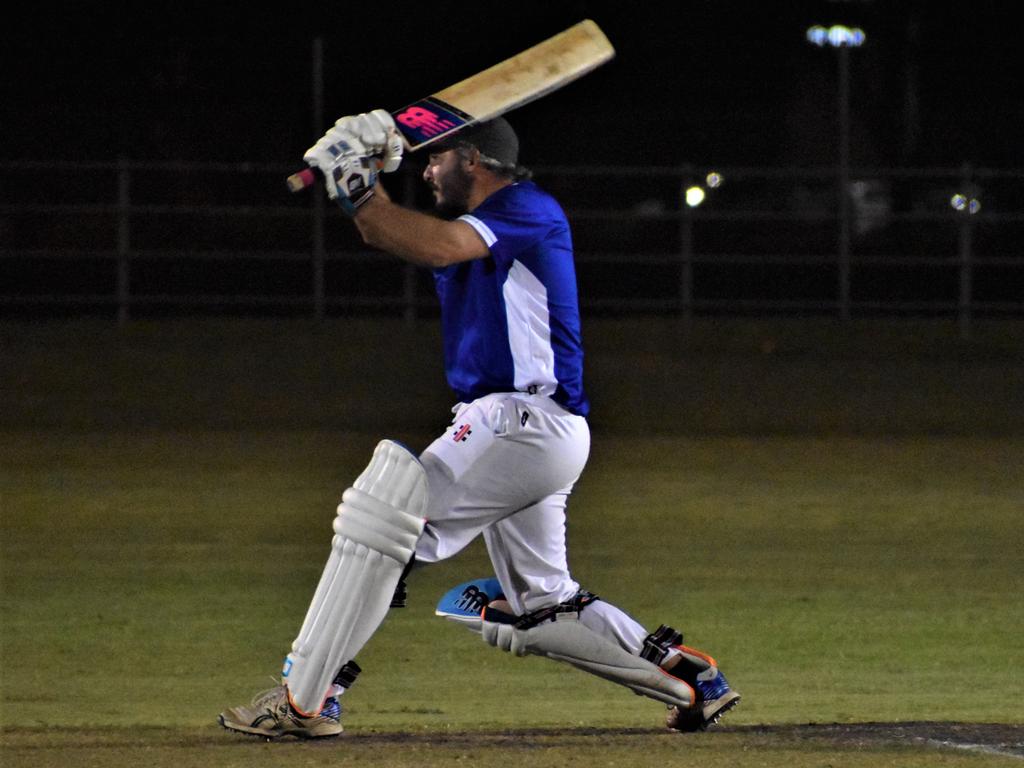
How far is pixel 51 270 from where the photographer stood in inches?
888

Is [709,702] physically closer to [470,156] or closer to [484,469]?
[484,469]

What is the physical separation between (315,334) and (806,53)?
904cm

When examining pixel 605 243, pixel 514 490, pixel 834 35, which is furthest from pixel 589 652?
pixel 834 35

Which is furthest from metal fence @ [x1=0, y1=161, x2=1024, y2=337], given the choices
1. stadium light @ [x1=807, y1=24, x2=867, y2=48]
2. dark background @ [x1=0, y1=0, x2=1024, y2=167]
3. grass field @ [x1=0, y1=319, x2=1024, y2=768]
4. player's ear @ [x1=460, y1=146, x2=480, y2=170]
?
player's ear @ [x1=460, y1=146, x2=480, y2=170]

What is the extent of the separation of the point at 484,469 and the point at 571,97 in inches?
644

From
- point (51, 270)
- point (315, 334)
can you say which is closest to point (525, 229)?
point (315, 334)

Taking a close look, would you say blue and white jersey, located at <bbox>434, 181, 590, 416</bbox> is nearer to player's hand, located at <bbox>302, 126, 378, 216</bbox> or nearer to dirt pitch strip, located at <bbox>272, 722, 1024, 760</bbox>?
player's hand, located at <bbox>302, 126, 378, 216</bbox>

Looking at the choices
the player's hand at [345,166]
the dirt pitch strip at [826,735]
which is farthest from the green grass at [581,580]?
the player's hand at [345,166]

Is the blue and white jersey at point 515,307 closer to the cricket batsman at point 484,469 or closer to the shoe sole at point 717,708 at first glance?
the cricket batsman at point 484,469

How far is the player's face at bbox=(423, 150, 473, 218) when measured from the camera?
230 inches

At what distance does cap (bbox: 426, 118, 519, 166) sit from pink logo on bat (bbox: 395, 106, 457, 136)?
11cm

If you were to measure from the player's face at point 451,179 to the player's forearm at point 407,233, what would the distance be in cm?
40

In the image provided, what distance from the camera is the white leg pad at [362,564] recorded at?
217 inches

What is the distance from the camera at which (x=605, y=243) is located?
78.2ft
